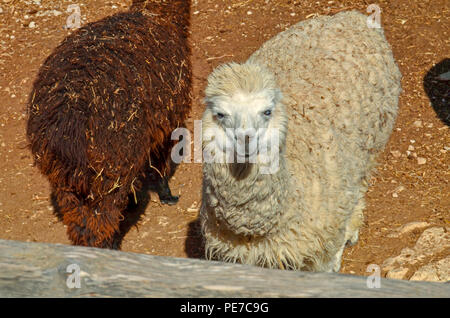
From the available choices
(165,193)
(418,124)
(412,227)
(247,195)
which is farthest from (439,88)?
(247,195)

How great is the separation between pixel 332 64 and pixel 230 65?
1182mm

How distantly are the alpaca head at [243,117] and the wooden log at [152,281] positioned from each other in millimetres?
797

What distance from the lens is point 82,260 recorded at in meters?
2.13

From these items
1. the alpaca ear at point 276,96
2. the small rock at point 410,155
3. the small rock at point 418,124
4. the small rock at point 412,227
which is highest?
the small rock at point 418,124

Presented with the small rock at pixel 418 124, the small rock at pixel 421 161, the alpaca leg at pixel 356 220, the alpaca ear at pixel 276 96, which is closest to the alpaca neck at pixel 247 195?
the alpaca ear at pixel 276 96

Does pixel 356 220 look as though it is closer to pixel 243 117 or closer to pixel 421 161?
pixel 421 161

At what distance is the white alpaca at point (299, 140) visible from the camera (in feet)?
9.40

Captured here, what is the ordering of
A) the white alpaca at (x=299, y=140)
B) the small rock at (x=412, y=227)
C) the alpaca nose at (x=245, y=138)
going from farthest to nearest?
the small rock at (x=412, y=227)
the white alpaca at (x=299, y=140)
the alpaca nose at (x=245, y=138)

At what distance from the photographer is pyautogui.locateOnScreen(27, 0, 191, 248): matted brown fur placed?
11.9 ft

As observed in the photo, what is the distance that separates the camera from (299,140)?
349 cm

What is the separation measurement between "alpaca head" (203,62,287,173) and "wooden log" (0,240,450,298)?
2.61ft

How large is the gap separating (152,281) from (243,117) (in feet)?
3.32

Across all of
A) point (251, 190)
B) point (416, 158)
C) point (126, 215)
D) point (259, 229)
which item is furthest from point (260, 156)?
point (416, 158)

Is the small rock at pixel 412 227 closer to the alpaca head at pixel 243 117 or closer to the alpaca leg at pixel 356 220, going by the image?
the alpaca leg at pixel 356 220
